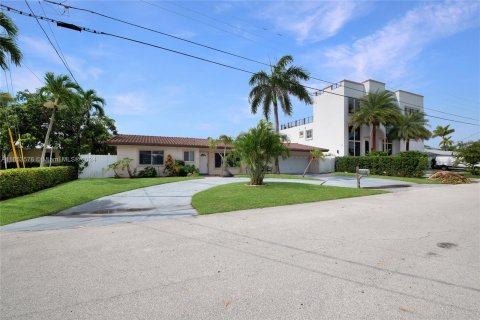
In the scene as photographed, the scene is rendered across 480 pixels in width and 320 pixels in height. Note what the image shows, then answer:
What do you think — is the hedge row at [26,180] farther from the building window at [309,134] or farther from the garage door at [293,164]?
the building window at [309,134]

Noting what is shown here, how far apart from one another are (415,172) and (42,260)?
90.3 ft

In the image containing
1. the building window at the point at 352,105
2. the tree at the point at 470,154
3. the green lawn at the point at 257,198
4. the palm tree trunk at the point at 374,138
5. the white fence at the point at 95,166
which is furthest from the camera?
the building window at the point at 352,105

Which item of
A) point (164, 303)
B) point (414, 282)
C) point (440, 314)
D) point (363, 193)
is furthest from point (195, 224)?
point (363, 193)

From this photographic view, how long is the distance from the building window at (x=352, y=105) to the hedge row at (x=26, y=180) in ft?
102

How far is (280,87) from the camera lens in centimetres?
2459

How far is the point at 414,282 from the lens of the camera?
11.7ft

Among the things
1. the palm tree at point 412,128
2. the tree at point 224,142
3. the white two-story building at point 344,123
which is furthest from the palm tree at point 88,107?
the palm tree at point 412,128

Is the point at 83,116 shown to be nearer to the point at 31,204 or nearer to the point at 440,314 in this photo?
the point at 31,204

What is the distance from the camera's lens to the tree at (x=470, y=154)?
90.9 feet

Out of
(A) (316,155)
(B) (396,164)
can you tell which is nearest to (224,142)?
(A) (316,155)

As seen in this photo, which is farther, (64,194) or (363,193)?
(363,193)

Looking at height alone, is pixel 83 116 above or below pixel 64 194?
above

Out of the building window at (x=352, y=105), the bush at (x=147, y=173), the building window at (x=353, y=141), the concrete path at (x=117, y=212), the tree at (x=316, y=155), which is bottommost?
the concrete path at (x=117, y=212)

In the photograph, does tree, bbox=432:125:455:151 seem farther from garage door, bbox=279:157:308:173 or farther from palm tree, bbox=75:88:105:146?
palm tree, bbox=75:88:105:146
